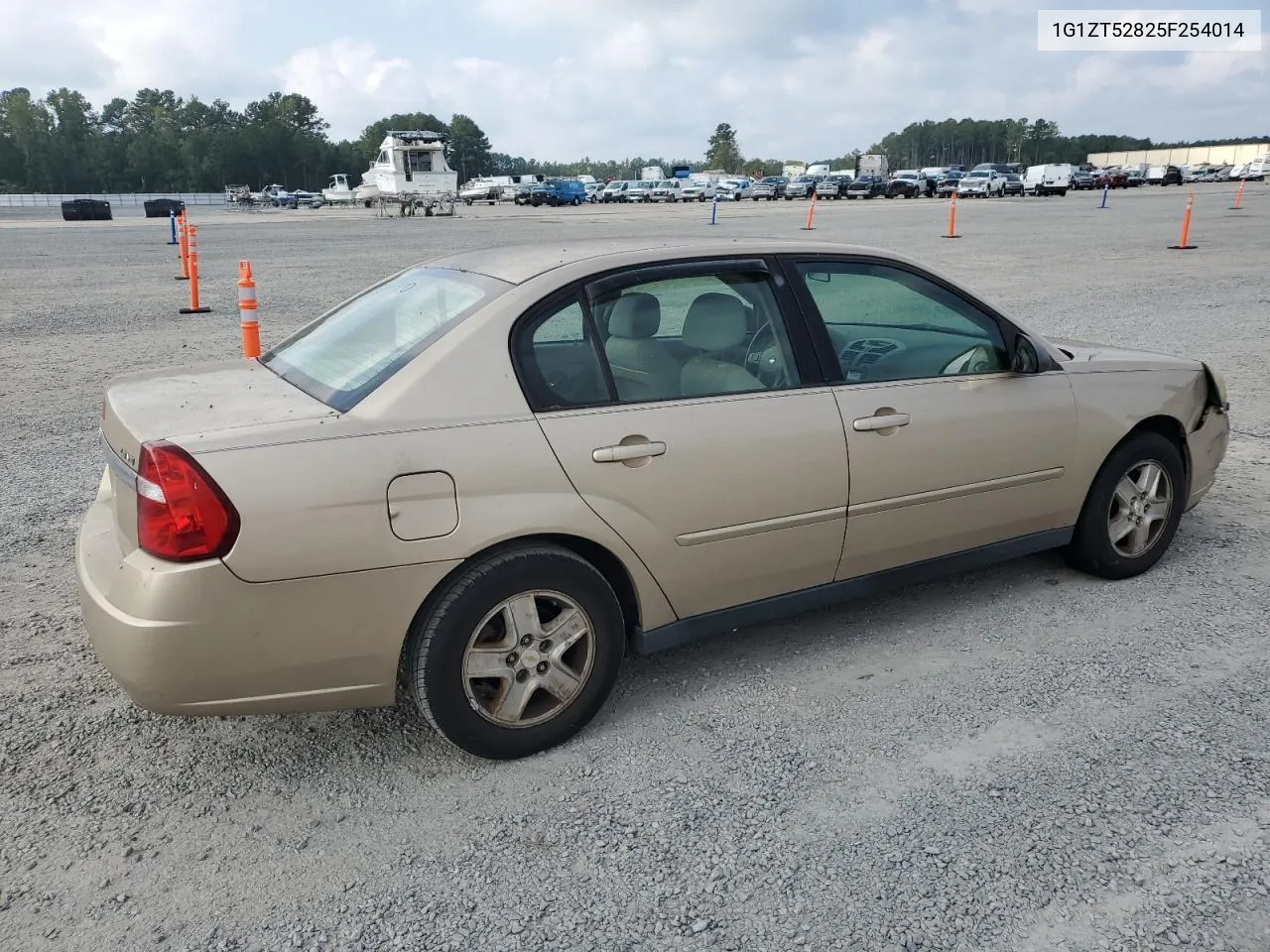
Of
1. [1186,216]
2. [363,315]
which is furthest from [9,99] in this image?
[363,315]

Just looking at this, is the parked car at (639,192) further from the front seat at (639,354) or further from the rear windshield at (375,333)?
the front seat at (639,354)

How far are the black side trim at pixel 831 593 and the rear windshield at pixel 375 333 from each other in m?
1.20

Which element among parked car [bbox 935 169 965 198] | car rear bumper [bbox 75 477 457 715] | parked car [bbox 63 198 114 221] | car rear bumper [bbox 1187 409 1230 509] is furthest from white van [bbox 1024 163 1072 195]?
car rear bumper [bbox 75 477 457 715]

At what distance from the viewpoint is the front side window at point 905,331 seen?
12.1 ft

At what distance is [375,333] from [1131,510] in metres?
3.33

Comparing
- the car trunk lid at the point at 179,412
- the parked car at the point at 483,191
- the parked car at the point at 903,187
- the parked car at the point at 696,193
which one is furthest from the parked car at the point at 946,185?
the car trunk lid at the point at 179,412

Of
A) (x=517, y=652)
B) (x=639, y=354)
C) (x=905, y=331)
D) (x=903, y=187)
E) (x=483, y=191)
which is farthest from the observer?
(x=483, y=191)

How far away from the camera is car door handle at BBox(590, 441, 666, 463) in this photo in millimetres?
3049

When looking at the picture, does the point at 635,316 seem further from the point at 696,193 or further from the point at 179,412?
the point at 696,193

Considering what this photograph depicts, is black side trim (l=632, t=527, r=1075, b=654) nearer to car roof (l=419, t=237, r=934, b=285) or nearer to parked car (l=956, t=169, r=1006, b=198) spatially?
car roof (l=419, t=237, r=934, b=285)

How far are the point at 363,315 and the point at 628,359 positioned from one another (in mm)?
1105

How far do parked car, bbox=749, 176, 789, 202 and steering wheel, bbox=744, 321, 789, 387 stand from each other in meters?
61.5

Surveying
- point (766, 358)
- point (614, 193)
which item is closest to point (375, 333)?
point (766, 358)

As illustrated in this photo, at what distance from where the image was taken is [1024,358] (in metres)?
3.93
